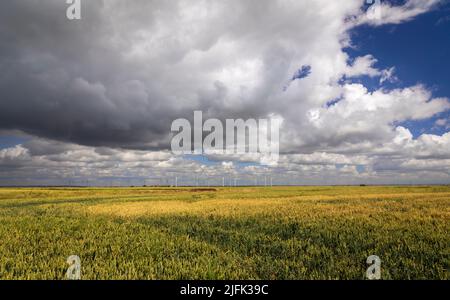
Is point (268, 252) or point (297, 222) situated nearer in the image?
point (268, 252)

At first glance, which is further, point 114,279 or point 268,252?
point 268,252

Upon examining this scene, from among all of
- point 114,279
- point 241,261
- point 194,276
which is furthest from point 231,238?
point 114,279

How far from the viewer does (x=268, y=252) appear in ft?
35.5

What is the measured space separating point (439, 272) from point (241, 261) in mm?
5627

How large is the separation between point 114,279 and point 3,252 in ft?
21.8
